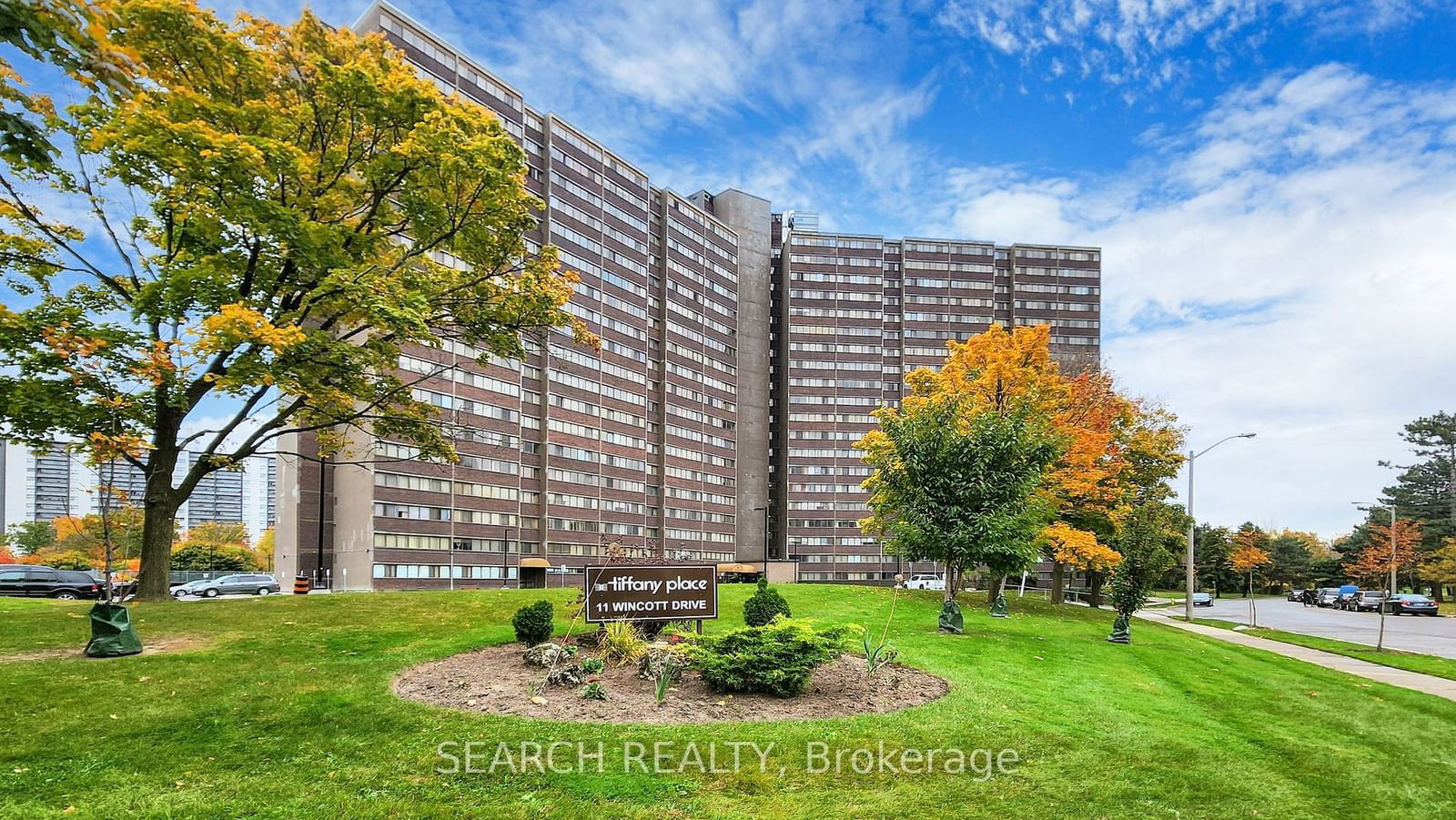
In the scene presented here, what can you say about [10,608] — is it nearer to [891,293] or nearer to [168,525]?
[168,525]

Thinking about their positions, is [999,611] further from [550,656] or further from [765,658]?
[550,656]

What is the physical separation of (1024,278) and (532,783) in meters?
129

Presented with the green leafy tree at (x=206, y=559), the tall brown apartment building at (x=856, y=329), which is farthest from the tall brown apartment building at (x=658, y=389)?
the green leafy tree at (x=206, y=559)

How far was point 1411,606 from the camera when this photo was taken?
4822 cm

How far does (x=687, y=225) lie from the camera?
9644cm

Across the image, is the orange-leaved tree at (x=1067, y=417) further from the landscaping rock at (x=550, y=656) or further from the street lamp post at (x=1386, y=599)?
the landscaping rock at (x=550, y=656)

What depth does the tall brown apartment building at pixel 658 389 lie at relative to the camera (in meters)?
62.7

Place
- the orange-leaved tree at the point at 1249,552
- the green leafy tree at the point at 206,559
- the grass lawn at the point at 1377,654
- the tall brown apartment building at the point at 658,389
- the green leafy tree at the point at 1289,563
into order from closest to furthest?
the grass lawn at the point at 1377,654
the tall brown apartment building at the point at 658,389
the orange-leaved tree at the point at 1249,552
the green leafy tree at the point at 206,559
the green leafy tree at the point at 1289,563

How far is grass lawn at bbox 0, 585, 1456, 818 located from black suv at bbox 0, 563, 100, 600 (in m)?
25.3

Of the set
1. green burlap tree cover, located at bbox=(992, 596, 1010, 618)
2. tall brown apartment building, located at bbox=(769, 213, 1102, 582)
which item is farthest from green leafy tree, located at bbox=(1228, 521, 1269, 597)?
green burlap tree cover, located at bbox=(992, 596, 1010, 618)

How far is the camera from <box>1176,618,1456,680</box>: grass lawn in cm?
1957

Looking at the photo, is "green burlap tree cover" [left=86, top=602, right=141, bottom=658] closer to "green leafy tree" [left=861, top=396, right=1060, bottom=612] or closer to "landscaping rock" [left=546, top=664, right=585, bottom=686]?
"landscaping rock" [left=546, top=664, right=585, bottom=686]

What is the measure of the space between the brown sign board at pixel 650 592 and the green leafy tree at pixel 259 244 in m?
8.18

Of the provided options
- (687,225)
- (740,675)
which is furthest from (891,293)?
(740,675)
